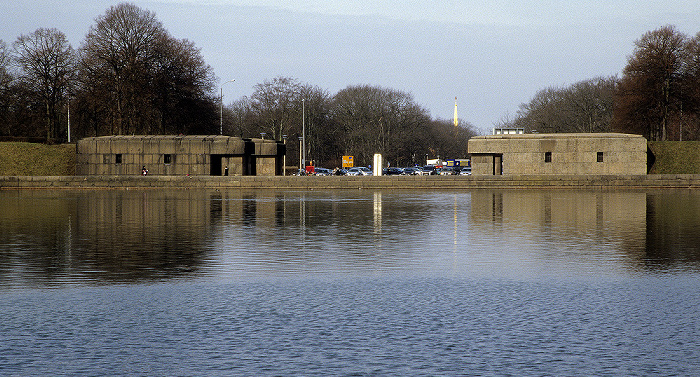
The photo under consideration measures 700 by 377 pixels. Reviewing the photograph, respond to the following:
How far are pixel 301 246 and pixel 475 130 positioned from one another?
181108 mm

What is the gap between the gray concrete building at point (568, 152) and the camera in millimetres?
55281

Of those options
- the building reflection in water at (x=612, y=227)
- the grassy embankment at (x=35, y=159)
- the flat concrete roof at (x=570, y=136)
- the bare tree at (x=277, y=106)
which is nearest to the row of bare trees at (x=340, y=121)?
the bare tree at (x=277, y=106)

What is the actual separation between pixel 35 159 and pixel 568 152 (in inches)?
1735

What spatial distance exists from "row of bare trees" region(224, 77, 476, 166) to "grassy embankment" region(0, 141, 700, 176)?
37493 mm

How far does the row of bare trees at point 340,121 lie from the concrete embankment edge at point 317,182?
1837 inches

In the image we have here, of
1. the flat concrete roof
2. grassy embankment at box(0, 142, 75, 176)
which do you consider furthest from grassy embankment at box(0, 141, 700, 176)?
the flat concrete roof

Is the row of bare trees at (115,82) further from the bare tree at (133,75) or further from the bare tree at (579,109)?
the bare tree at (579,109)

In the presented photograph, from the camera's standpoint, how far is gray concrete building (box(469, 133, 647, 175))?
181 feet

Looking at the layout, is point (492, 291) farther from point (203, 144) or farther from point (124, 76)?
point (124, 76)

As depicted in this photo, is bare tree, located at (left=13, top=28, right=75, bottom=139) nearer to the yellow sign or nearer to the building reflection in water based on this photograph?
the yellow sign

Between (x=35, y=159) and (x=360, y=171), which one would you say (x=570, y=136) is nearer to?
(x=360, y=171)

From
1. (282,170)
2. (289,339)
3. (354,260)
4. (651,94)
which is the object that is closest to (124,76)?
(282,170)

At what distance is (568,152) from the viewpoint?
55938 millimetres

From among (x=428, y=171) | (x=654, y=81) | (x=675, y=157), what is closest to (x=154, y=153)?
(x=428, y=171)
